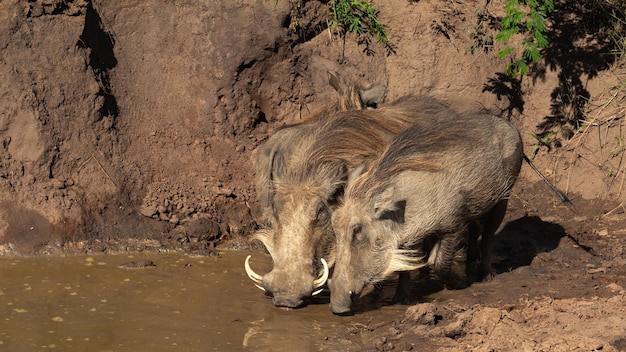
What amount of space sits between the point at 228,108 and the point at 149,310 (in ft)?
7.89

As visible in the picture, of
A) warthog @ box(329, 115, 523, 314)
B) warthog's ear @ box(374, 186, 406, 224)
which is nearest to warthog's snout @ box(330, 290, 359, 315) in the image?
warthog @ box(329, 115, 523, 314)

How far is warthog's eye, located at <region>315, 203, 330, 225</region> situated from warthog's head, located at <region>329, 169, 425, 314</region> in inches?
6.9

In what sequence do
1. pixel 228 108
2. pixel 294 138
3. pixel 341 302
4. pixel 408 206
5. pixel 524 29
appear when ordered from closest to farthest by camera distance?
1. pixel 341 302
2. pixel 408 206
3. pixel 294 138
4. pixel 228 108
5. pixel 524 29

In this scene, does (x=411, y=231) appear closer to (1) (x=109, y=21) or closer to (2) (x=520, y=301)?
(2) (x=520, y=301)

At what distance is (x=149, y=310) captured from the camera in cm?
536

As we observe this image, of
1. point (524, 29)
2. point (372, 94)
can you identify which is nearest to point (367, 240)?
point (372, 94)

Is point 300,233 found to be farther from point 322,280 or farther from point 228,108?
point 228,108

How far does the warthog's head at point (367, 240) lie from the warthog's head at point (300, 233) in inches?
6.7

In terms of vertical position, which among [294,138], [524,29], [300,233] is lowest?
[300,233]

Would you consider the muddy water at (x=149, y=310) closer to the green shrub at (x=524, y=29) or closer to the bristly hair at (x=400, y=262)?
the bristly hair at (x=400, y=262)

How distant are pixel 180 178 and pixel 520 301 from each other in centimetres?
299

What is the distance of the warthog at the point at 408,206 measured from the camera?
534cm

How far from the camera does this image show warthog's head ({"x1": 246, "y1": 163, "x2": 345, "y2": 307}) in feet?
17.6

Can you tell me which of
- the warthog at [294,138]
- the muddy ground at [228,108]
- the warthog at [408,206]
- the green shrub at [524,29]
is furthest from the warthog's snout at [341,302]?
the green shrub at [524,29]
